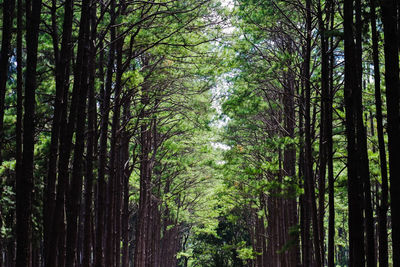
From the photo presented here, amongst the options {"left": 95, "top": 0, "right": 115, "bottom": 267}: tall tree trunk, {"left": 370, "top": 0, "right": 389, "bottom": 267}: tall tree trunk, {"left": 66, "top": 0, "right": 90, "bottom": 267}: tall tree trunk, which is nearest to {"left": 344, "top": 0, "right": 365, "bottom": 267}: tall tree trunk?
{"left": 370, "top": 0, "right": 389, "bottom": 267}: tall tree trunk

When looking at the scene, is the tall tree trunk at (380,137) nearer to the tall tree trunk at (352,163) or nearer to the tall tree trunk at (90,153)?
the tall tree trunk at (352,163)

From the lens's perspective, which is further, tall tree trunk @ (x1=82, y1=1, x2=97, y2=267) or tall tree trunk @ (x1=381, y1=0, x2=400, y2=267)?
tall tree trunk @ (x1=82, y1=1, x2=97, y2=267)

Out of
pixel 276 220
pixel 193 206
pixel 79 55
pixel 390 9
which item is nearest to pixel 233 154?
pixel 276 220

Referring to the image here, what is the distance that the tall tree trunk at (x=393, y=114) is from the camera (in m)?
5.89

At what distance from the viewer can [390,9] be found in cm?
618

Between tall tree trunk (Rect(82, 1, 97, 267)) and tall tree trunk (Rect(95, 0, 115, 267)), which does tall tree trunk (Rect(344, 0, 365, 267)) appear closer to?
tall tree trunk (Rect(82, 1, 97, 267))

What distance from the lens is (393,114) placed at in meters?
5.97

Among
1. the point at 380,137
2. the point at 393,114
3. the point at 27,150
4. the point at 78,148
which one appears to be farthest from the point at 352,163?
the point at 27,150

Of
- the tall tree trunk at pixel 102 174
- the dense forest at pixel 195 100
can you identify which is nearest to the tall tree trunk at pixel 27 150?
the dense forest at pixel 195 100

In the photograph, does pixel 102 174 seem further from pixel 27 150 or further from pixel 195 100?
pixel 195 100

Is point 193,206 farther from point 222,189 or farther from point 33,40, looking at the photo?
point 33,40

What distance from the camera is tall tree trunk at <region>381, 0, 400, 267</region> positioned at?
5.89 metres

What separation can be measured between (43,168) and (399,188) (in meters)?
12.6

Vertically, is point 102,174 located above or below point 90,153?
below
